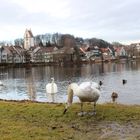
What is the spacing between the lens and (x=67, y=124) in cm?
1094

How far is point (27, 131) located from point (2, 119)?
8.34ft

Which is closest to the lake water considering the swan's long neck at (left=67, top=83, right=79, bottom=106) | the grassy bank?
the swan's long neck at (left=67, top=83, right=79, bottom=106)

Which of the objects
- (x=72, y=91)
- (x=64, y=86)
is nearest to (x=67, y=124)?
(x=72, y=91)

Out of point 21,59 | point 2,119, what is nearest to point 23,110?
point 2,119

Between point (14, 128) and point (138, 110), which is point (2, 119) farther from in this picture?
point (138, 110)

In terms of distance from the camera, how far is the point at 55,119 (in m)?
11.7

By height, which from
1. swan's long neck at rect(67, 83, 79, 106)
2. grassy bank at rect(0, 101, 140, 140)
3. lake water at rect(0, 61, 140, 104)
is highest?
swan's long neck at rect(67, 83, 79, 106)

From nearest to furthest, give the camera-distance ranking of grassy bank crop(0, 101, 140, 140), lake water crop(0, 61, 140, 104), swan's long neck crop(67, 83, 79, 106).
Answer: grassy bank crop(0, 101, 140, 140), swan's long neck crop(67, 83, 79, 106), lake water crop(0, 61, 140, 104)

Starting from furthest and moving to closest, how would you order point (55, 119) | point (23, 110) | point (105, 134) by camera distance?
1. point (23, 110)
2. point (55, 119)
3. point (105, 134)

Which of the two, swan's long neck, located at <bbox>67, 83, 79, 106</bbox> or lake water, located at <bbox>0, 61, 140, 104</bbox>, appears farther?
lake water, located at <bbox>0, 61, 140, 104</bbox>

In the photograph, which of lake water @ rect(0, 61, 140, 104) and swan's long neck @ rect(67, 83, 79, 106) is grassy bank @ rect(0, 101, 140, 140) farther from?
lake water @ rect(0, 61, 140, 104)

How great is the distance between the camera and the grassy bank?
929 cm

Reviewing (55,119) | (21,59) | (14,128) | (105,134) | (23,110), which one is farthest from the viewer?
(21,59)

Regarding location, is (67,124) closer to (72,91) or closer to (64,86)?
(72,91)
